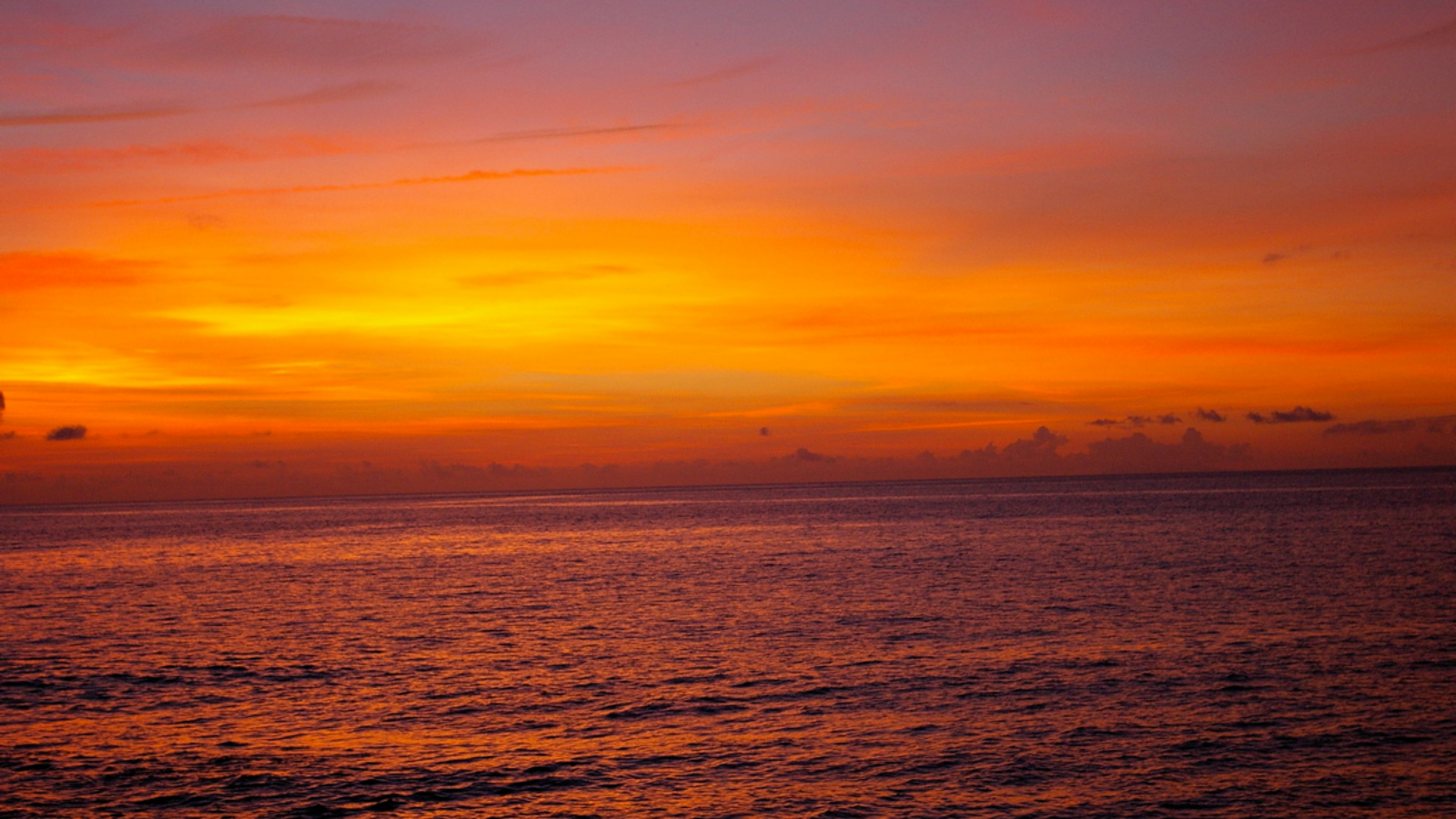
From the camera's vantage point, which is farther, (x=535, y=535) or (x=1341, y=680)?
(x=535, y=535)

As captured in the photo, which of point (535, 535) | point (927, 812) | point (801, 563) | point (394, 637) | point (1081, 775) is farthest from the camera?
point (535, 535)

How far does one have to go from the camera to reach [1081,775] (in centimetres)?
3031

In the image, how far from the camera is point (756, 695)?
4144cm

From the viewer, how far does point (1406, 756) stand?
102 ft

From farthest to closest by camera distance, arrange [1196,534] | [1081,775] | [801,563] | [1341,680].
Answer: [1196,534] → [801,563] → [1341,680] → [1081,775]

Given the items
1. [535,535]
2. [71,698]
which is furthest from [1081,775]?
[535,535]

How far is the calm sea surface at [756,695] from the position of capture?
29422mm

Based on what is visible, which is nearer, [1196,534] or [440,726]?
[440,726]

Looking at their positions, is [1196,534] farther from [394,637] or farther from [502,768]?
[502,768]

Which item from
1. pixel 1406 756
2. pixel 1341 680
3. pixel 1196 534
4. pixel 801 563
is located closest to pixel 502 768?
pixel 1406 756

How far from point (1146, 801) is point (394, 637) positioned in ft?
141

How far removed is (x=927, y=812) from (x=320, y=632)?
45302mm

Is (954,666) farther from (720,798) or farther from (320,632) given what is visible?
(320,632)

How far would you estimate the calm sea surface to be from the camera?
1158 inches
